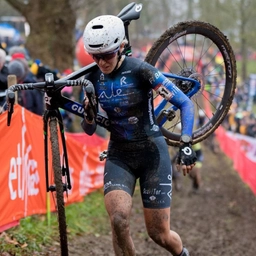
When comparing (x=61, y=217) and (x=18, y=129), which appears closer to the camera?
(x=61, y=217)

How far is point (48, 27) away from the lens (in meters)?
14.1

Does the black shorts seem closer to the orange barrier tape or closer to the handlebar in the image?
the handlebar

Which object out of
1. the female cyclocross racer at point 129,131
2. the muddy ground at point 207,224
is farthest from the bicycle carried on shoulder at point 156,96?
the muddy ground at point 207,224

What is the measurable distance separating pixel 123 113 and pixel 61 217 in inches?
43.9

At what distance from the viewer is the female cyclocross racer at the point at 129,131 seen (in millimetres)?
4676

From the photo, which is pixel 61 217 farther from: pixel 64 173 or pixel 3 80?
pixel 3 80

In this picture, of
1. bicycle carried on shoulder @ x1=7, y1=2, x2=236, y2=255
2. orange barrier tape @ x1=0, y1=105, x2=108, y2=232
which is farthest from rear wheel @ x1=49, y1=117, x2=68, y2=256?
orange barrier tape @ x1=0, y1=105, x2=108, y2=232

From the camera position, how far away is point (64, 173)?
4.98m

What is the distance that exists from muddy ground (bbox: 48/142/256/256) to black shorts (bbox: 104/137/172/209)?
207 centimetres

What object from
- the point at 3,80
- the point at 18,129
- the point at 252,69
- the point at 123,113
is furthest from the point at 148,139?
the point at 252,69

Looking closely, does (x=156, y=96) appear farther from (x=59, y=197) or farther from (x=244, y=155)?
(x=244, y=155)

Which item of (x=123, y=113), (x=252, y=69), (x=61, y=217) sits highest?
(x=252, y=69)

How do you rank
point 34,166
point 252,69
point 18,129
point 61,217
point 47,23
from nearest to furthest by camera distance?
point 61,217 < point 18,129 < point 34,166 < point 47,23 < point 252,69

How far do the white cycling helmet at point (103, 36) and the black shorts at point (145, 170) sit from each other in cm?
94
